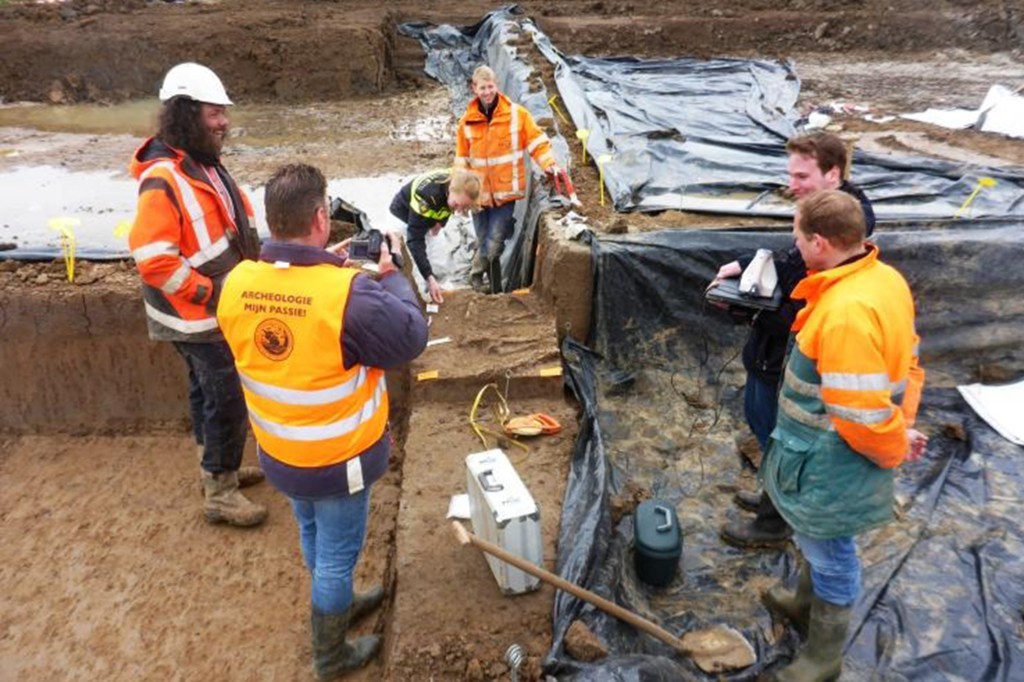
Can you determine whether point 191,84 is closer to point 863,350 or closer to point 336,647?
point 336,647

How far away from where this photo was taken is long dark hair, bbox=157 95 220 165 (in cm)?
325

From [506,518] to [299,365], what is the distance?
0.98 m

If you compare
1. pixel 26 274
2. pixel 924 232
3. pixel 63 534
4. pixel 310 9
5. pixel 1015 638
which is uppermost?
pixel 310 9

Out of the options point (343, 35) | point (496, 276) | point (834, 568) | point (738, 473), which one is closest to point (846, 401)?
point (834, 568)

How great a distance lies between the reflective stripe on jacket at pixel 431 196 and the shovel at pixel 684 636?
2.66m

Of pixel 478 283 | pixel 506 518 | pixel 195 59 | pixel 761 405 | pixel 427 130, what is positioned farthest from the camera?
pixel 195 59

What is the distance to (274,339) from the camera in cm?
234

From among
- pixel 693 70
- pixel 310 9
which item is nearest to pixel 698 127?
pixel 693 70

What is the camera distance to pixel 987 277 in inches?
186

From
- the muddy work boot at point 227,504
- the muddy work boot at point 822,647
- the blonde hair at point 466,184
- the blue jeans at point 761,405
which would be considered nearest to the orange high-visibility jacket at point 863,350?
the muddy work boot at point 822,647

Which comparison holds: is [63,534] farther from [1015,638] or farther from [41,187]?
[41,187]

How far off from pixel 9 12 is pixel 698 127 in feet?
43.0

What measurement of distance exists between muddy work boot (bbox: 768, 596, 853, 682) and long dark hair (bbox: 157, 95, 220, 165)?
10.4 ft

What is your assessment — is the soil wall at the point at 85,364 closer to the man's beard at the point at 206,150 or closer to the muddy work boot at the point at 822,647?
the man's beard at the point at 206,150
